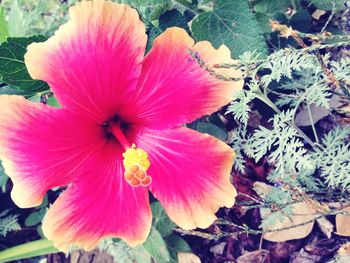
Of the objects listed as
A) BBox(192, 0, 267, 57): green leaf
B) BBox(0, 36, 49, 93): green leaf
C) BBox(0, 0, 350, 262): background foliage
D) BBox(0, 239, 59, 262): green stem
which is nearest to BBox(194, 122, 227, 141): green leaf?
BBox(0, 0, 350, 262): background foliage

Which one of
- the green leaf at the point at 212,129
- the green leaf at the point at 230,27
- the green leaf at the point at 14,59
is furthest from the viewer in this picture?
the green leaf at the point at 212,129

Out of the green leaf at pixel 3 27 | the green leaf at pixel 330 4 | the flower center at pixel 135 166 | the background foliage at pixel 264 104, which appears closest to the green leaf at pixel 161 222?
the background foliage at pixel 264 104

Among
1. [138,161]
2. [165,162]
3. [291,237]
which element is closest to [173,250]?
[291,237]

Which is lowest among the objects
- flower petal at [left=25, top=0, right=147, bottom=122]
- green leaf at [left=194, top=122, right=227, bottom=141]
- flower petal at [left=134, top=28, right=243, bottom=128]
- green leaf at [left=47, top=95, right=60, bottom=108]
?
green leaf at [left=194, top=122, right=227, bottom=141]

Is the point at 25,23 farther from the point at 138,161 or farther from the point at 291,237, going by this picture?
the point at 291,237

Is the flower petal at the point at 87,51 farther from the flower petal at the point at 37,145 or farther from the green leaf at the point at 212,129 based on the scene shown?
the green leaf at the point at 212,129

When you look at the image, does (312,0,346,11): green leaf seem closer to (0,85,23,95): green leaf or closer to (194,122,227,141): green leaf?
(194,122,227,141): green leaf

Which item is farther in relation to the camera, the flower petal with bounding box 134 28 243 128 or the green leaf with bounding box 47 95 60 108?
the green leaf with bounding box 47 95 60 108
